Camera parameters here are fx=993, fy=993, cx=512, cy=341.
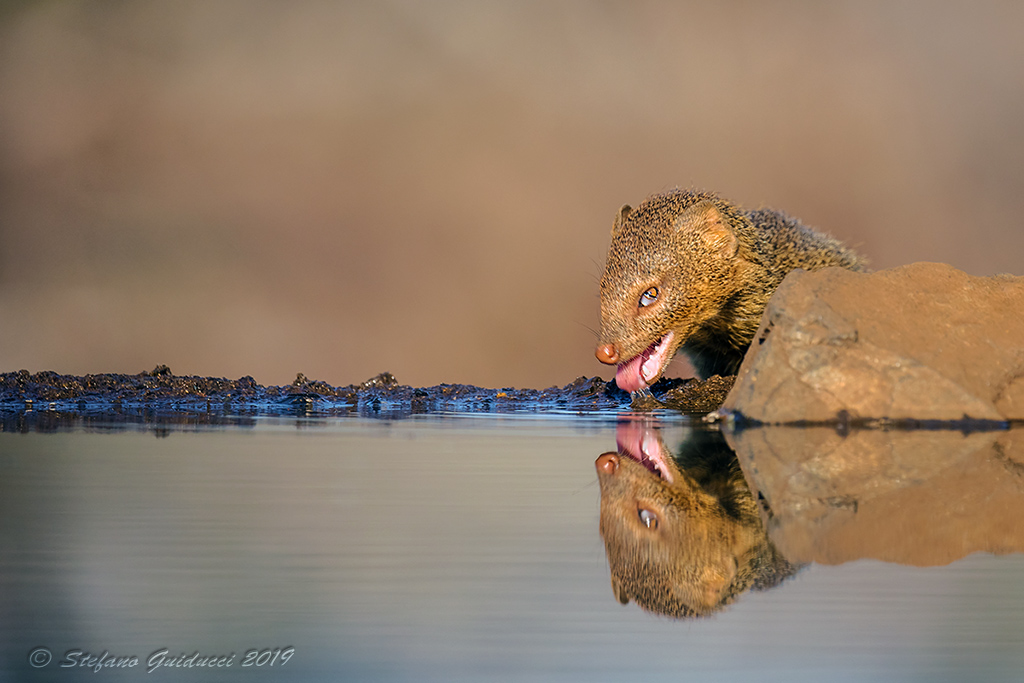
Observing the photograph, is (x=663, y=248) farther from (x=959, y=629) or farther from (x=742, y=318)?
(x=959, y=629)

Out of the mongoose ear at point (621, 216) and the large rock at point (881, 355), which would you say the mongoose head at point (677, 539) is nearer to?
the large rock at point (881, 355)

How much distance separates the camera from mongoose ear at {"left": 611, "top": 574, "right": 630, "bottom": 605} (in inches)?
79.5

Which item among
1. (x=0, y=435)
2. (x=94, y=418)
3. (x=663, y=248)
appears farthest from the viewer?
(x=663, y=248)

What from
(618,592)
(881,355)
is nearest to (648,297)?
(881,355)

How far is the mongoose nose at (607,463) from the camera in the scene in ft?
12.6

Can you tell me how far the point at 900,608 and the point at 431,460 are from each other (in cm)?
260

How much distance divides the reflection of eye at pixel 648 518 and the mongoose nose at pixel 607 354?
4414 millimetres

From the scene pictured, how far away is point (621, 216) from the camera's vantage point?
26.4ft

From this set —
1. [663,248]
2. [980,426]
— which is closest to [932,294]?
[980,426]

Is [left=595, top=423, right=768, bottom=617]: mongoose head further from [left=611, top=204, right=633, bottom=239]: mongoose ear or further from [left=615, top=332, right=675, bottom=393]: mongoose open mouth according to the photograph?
[left=611, top=204, right=633, bottom=239]: mongoose ear

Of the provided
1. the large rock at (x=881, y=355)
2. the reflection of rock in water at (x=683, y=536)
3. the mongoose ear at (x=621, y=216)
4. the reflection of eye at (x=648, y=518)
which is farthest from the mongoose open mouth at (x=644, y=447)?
the mongoose ear at (x=621, y=216)

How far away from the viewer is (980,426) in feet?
19.0

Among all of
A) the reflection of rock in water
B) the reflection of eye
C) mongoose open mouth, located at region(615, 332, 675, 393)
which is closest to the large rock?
mongoose open mouth, located at region(615, 332, 675, 393)

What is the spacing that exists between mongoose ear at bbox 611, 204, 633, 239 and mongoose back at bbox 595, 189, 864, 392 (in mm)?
107
